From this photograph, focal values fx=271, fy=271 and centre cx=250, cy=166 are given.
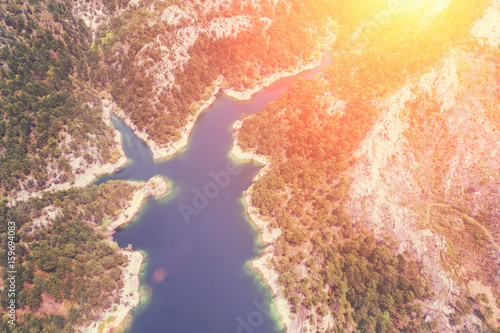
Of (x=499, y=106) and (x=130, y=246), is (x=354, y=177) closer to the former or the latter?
(x=499, y=106)

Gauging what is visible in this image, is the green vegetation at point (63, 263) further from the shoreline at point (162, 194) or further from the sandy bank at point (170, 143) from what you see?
the sandy bank at point (170, 143)

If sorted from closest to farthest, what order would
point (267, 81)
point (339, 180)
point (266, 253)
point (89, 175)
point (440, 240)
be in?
point (440, 240), point (266, 253), point (339, 180), point (89, 175), point (267, 81)

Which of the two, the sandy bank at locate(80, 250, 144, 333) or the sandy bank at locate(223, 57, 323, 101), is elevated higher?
the sandy bank at locate(223, 57, 323, 101)

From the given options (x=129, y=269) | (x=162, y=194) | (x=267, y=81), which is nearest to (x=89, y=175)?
(x=162, y=194)

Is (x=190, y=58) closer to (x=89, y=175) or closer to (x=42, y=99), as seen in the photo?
(x=42, y=99)

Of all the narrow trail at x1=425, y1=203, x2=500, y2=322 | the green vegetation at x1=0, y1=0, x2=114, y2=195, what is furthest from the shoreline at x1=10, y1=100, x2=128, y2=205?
the narrow trail at x1=425, y1=203, x2=500, y2=322

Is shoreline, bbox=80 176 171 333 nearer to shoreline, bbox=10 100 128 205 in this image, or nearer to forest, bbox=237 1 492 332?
shoreline, bbox=10 100 128 205

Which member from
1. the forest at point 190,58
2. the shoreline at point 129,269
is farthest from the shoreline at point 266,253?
the forest at point 190,58
